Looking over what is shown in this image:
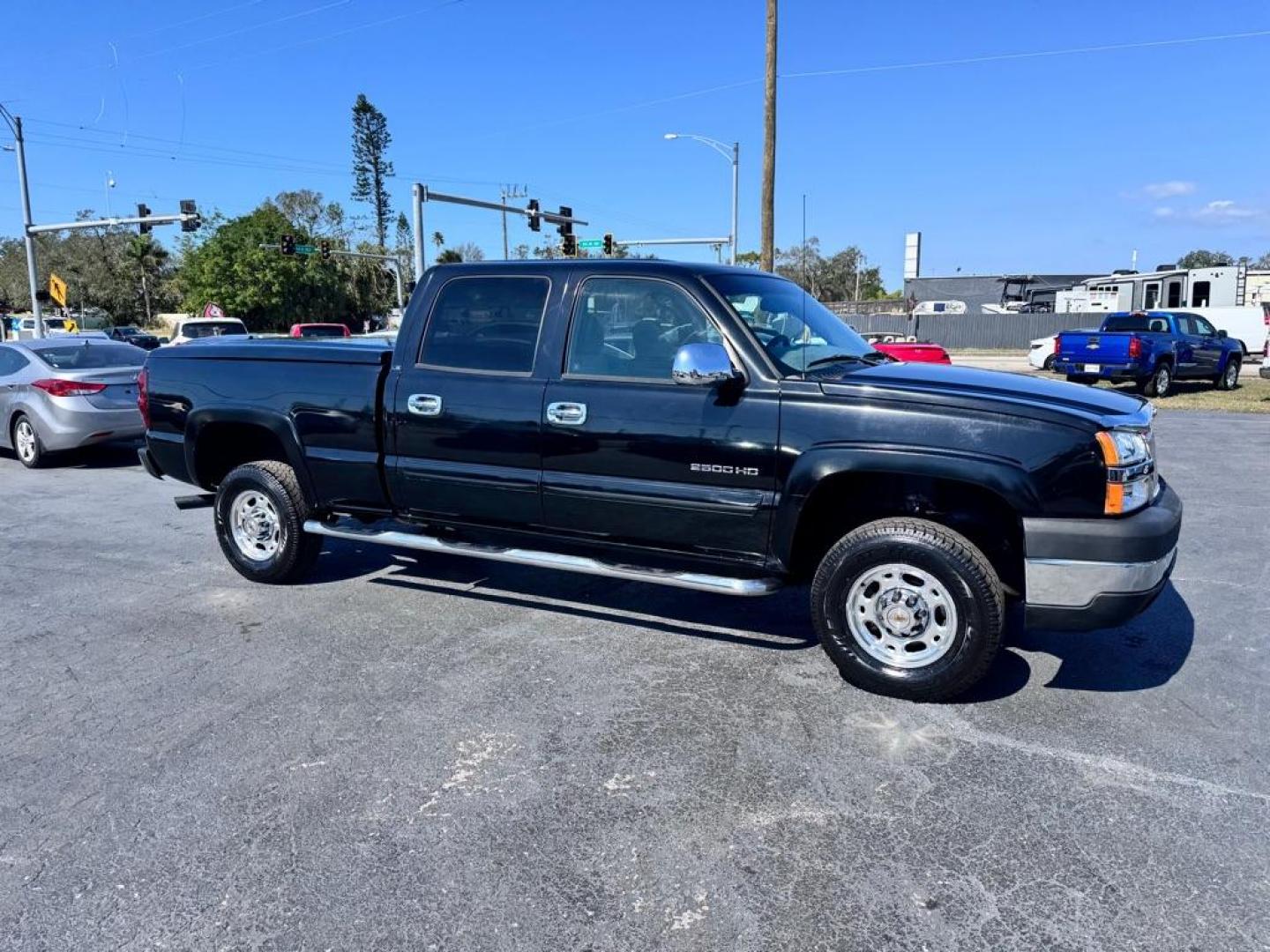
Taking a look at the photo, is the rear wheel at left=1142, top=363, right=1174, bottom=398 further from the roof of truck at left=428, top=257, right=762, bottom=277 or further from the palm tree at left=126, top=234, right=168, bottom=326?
the palm tree at left=126, top=234, right=168, bottom=326

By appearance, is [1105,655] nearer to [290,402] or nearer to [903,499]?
[903,499]

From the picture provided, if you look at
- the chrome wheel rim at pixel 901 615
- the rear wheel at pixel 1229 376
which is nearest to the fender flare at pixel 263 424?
the chrome wheel rim at pixel 901 615

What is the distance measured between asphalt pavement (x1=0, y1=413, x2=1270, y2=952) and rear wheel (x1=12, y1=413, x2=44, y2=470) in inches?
243

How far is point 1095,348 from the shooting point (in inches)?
774

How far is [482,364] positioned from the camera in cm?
498

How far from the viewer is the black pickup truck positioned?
3.81 metres

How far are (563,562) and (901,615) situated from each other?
5.58 ft

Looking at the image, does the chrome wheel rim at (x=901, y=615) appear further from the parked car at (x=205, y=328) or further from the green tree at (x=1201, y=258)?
the green tree at (x=1201, y=258)

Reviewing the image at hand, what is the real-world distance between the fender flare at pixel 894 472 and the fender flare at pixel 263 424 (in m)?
3.00

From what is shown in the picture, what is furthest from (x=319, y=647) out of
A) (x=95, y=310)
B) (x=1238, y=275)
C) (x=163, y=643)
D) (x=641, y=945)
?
(x=95, y=310)

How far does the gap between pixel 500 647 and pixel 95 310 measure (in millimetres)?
77834

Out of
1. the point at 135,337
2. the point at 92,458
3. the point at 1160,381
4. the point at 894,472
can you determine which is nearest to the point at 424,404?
the point at 894,472

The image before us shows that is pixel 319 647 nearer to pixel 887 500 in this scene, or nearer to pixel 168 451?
pixel 168 451

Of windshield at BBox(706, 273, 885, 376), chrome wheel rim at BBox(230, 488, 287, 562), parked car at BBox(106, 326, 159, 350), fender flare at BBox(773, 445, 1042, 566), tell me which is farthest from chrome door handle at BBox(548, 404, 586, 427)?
parked car at BBox(106, 326, 159, 350)
